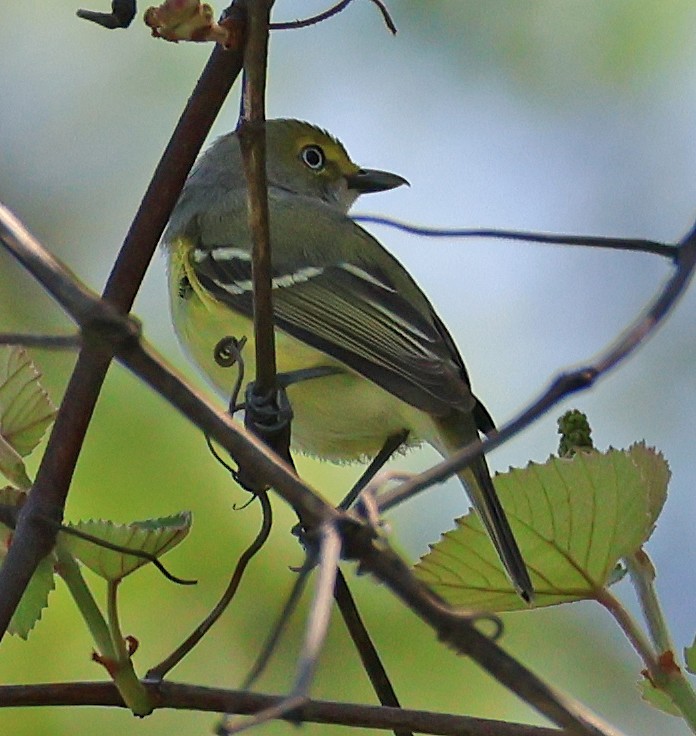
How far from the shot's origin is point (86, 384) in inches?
33.8

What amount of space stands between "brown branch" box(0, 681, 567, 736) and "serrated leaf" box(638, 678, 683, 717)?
203 millimetres

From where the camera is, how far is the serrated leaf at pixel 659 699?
1.06m

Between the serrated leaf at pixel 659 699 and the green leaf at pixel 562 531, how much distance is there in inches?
3.3

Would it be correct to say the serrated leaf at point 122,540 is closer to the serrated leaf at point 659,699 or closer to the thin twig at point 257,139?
the thin twig at point 257,139

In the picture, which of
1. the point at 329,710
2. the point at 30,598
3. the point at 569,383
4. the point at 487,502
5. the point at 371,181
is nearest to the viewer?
the point at 569,383

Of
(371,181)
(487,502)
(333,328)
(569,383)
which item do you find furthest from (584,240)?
(371,181)

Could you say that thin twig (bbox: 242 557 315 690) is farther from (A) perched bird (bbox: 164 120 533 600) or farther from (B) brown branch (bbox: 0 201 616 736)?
(A) perched bird (bbox: 164 120 533 600)

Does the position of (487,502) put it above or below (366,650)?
above

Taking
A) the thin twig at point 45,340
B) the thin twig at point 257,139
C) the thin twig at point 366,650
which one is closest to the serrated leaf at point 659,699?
the thin twig at point 366,650

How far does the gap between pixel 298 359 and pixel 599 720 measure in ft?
5.69

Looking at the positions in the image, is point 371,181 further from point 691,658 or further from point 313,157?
point 691,658

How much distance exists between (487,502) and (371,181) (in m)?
1.75

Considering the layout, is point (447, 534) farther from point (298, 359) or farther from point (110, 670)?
point (298, 359)

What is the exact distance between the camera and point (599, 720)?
0.76 m
